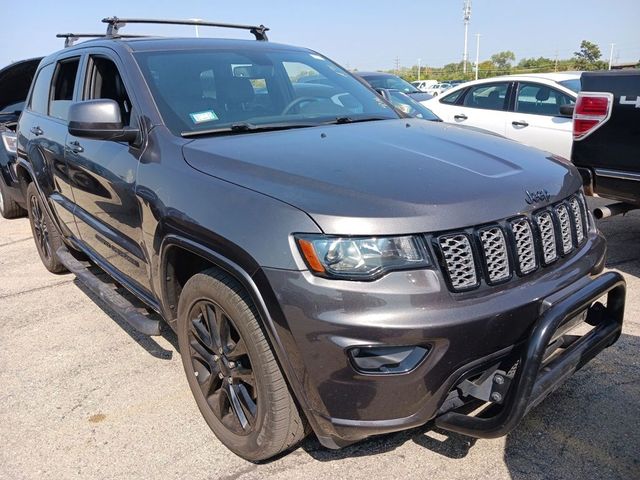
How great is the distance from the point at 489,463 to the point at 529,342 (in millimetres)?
750

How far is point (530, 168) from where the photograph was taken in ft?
8.07

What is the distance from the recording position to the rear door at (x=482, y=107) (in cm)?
755

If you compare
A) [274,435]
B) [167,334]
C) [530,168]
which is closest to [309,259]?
[274,435]

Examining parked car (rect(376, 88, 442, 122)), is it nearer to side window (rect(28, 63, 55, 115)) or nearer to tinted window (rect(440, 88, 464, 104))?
tinted window (rect(440, 88, 464, 104))

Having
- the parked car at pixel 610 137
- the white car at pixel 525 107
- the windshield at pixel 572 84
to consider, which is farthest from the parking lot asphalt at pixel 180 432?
the windshield at pixel 572 84

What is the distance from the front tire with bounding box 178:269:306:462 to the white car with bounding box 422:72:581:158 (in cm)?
542

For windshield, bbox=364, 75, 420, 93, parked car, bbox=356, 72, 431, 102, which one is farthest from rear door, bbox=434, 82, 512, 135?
windshield, bbox=364, 75, 420, 93

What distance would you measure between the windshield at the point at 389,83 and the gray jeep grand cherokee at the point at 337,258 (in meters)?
8.80

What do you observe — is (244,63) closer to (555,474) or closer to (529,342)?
(529,342)

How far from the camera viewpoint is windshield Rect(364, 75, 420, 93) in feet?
38.5

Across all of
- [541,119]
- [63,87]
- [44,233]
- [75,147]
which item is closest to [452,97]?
[541,119]

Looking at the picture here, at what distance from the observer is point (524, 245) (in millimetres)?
2178

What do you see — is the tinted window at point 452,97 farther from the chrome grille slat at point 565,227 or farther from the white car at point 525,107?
the chrome grille slat at point 565,227

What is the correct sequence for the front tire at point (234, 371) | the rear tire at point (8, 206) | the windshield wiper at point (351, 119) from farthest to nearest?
the rear tire at point (8, 206) → the windshield wiper at point (351, 119) → the front tire at point (234, 371)
